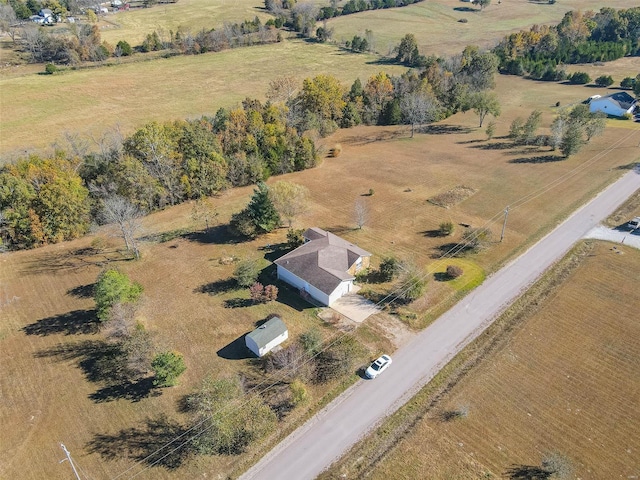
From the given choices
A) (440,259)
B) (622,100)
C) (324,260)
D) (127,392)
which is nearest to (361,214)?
(440,259)

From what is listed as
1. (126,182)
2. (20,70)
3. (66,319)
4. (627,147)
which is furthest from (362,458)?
(20,70)

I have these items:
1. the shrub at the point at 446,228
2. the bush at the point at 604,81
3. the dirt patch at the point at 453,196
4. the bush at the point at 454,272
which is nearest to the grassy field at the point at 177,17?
the bush at the point at 604,81

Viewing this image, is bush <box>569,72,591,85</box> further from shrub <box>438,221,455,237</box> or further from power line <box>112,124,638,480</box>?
shrub <box>438,221,455,237</box>

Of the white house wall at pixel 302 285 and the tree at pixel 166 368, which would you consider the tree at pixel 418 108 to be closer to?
the white house wall at pixel 302 285

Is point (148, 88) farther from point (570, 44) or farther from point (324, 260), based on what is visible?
point (570, 44)

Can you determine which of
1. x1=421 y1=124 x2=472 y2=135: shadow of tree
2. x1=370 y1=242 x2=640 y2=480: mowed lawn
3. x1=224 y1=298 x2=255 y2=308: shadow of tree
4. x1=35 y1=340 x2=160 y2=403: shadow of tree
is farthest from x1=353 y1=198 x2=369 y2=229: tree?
x1=421 y1=124 x2=472 y2=135: shadow of tree

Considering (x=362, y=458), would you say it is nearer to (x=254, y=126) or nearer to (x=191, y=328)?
(x=191, y=328)
